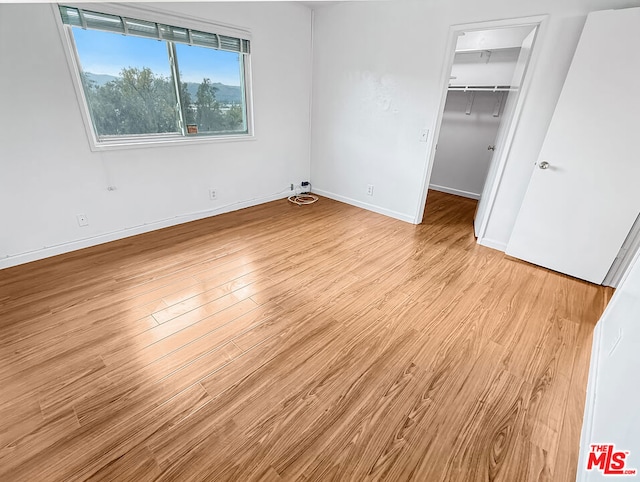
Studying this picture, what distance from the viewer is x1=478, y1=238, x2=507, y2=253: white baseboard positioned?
3.07 metres

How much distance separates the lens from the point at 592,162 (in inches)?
91.8

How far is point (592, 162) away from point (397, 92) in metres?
1.98

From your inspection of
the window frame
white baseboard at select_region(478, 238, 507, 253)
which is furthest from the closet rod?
the window frame

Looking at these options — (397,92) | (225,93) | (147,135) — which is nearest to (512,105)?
(397,92)

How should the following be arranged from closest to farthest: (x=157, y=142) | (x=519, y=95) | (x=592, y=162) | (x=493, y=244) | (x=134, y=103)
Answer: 1. (x=592, y=162)
2. (x=519, y=95)
3. (x=134, y=103)
4. (x=157, y=142)
5. (x=493, y=244)

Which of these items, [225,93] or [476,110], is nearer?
[225,93]

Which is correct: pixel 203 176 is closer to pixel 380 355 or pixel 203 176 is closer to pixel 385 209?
pixel 385 209

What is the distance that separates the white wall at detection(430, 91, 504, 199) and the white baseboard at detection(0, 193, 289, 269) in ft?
10.7

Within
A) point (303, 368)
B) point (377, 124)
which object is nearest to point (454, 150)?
point (377, 124)

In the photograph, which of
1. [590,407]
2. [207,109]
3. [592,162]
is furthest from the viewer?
[207,109]

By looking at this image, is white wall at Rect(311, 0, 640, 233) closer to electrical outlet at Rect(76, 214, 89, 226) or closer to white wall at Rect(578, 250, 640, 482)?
white wall at Rect(578, 250, 640, 482)

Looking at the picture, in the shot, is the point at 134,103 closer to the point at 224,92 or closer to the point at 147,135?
the point at 147,135

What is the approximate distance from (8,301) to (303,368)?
2.12 metres

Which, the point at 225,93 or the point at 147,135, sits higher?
the point at 225,93
